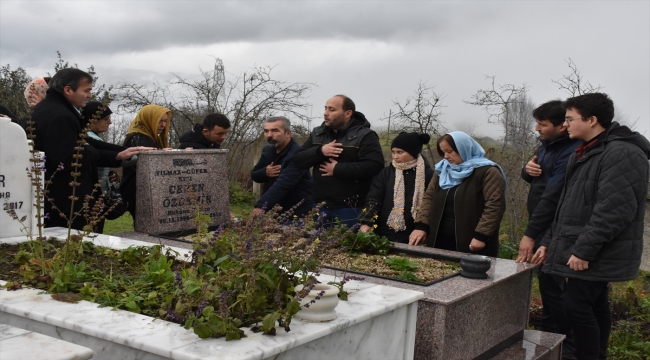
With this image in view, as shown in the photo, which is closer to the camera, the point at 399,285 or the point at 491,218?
the point at 399,285

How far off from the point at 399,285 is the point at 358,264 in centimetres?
78

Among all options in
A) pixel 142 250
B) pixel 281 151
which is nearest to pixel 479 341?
pixel 142 250

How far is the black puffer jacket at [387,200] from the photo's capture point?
17.4 feet

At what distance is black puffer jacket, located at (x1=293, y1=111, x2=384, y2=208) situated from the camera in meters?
5.42

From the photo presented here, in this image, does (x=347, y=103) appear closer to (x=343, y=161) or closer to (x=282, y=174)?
(x=343, y=161)

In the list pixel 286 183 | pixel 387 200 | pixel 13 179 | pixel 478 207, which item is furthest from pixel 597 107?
pixel 13 179

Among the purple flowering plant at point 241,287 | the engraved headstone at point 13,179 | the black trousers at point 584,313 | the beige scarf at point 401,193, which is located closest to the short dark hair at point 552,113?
the beige scarf at point 401,193

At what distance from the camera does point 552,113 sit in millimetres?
4676

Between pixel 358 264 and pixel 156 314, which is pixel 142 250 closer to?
pixel 156 314

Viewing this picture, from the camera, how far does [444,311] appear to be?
3389mm

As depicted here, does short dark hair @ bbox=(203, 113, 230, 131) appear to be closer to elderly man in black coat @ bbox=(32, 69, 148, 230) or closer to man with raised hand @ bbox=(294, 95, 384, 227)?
man with raised hand @ bbox=(294, 95, 384, 227)

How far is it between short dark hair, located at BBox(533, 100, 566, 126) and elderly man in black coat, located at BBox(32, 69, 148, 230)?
3209 mm

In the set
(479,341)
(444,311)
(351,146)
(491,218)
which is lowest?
(479,341)

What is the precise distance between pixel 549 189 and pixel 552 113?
1.83 ft
